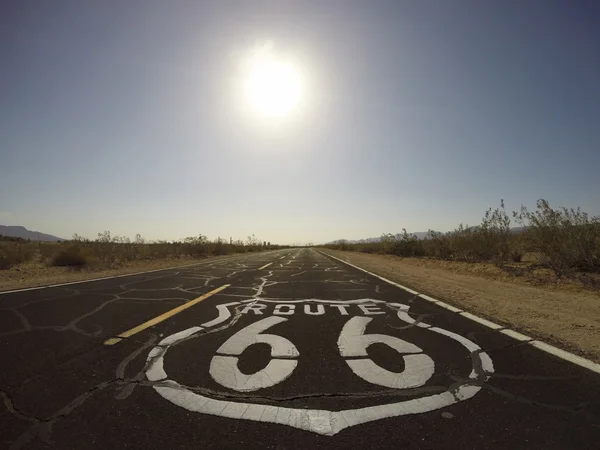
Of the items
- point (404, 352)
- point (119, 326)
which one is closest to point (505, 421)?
point (404, 352)

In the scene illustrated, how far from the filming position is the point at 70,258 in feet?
59.7

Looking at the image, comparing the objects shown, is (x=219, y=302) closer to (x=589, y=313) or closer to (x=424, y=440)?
(x=424, y=440)

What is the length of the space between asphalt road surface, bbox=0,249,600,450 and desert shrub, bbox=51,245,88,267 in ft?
46.7

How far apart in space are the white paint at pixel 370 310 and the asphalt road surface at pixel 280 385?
508mm

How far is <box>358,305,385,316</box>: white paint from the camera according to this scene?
243 inches

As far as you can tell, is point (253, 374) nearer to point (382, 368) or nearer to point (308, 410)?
point (308, 410)

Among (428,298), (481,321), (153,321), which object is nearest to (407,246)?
(428,298)

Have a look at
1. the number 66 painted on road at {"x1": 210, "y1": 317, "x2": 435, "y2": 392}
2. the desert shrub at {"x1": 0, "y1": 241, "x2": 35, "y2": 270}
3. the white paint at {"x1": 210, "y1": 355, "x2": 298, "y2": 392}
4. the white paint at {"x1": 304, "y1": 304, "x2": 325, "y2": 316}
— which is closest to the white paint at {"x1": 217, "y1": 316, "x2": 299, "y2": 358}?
the number 66 painted on road at {"x1": 210, "y1": 317, "x2": 435, "y2": 392}

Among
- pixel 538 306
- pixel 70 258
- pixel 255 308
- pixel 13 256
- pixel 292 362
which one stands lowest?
pixel 538 306

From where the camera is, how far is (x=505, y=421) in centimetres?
246

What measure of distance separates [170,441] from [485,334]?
4326 millimetres

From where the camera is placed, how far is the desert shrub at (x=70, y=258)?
1784 cm

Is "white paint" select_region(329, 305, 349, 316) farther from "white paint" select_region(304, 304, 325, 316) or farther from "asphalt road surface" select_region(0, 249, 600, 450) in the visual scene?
"asphalt road surface" select_region(0, 249, 600, 450)

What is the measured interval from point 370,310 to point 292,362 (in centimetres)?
312
